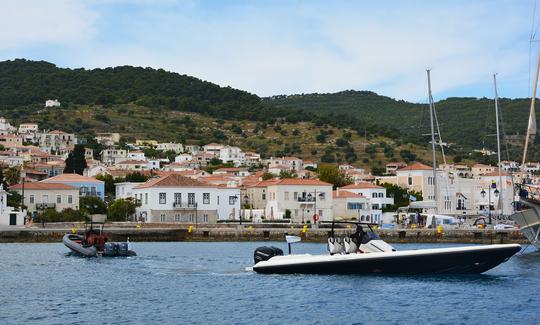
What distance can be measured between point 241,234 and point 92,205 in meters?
26.6

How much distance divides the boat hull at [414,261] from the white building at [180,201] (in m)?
51.7

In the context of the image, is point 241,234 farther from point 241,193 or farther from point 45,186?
point 241,193

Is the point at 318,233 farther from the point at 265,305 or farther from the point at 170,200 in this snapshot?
the point at 265,305

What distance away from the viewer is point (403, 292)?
1403 inches

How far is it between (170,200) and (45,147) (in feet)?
308

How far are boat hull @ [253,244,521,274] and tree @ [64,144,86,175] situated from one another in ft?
323

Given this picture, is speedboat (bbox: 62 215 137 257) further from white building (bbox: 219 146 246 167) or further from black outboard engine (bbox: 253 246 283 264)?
white building (bbox: 219 146 246 167)

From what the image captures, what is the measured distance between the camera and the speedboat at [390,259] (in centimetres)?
3941

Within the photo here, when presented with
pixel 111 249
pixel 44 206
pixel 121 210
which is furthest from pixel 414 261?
pixel 44 206

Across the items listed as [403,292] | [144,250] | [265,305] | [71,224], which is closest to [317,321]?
[265,305]

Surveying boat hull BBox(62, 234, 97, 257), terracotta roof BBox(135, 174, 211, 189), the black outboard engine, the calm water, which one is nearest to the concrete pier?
terracotta roof BBox(135, 174, 211, 189)

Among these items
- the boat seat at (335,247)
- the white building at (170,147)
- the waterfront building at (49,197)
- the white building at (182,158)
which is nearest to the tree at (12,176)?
the waterfront building at (49,197)

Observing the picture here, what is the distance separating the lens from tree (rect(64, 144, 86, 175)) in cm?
13538

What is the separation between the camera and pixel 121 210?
9306 cm
